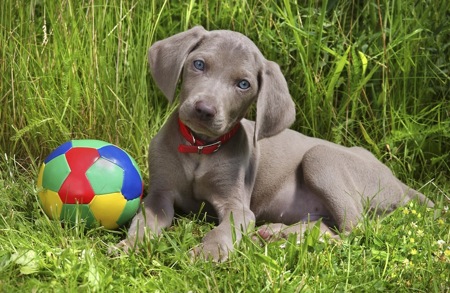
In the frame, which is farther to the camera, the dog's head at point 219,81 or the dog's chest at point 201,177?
the dog's chest at point 201,177

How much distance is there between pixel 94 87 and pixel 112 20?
1.96 ft

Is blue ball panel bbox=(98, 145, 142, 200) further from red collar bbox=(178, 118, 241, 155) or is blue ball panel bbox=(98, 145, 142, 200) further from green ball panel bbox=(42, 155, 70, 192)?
red collar bbox=(178, 118, 241, 155)

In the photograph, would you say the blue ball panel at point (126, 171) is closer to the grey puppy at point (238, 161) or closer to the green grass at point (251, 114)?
the grey puppy at point (238, 161)

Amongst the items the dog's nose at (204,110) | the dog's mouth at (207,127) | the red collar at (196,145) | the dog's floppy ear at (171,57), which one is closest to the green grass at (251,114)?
the red collar at (196,145)

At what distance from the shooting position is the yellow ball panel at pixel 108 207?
14.3 feet

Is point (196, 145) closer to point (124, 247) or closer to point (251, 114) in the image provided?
point (124, 247)

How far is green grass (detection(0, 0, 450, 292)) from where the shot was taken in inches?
162

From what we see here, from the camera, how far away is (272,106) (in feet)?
15.2

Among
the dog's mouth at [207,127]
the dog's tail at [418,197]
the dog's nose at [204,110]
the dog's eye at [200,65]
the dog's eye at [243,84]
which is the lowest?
the dog's tail at [418,197]

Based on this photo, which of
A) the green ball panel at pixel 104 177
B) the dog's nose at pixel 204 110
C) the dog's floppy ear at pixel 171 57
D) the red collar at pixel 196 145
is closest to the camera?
the dog's nose at pixel 204 110

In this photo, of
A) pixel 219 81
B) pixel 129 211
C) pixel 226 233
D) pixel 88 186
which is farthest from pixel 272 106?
pixel 88 186

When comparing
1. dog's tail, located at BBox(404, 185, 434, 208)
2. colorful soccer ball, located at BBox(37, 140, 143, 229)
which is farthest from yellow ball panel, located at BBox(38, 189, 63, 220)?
dog's tail, located at BBox(404, 185, 434, 208)

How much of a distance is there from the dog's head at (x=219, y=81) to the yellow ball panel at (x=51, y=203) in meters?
0.85

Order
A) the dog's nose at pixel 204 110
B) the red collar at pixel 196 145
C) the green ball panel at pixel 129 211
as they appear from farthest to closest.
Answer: the red collar at pixel 196 145, the green ball panel at pixel 129 211, the dog's nose at pixel 204 110
